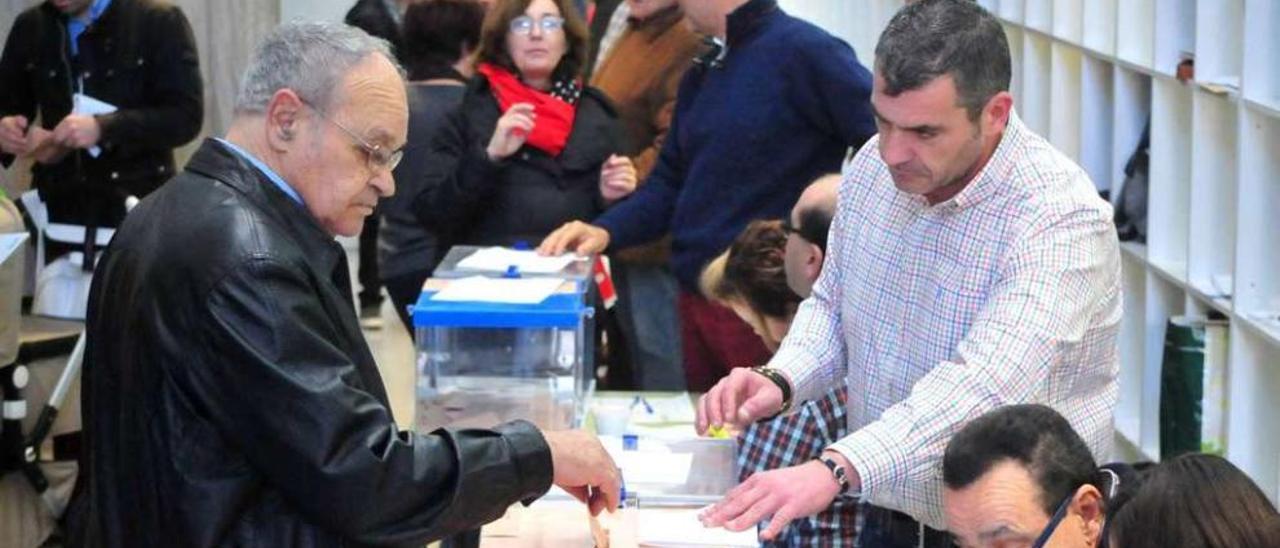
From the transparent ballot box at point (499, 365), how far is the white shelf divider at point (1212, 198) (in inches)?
54.5

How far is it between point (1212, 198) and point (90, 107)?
121 inches

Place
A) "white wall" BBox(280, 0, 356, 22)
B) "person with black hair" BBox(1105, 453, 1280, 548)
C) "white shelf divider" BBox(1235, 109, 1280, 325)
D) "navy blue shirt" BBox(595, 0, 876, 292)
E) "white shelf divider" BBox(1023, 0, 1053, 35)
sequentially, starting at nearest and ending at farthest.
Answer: "person with black hair" BBox(1105, 453, 1280, 548) < "white shelf divider" BBox(1235, 109, 1280, 325) < "navy blue shirt" BBox(595, 0, 876, 292) < "white shelf divider" BBox(1023, 0, 1053, 35) < "white wall" BBox(280, 0, 356, 22)

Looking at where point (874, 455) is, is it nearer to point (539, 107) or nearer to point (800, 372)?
point (800, 372)

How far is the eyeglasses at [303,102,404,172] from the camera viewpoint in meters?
2.35

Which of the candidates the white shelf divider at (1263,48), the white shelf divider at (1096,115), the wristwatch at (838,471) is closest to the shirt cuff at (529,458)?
the wristwatch at (838,471)

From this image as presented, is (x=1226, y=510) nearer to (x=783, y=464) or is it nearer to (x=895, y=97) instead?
(x=895, y=97)

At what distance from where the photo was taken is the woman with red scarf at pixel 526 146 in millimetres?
5121

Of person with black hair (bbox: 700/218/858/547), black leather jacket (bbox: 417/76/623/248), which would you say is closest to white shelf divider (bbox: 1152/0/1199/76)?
person with black hair (bbox: 700/218/858/547)

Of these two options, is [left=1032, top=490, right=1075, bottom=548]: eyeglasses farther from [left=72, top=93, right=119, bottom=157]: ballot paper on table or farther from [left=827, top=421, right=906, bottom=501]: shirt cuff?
[left=72, top=93, right=119, bottom=157]: ballot paper on table

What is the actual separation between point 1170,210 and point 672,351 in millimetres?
1295

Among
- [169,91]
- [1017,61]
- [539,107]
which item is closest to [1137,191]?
[1017,61]

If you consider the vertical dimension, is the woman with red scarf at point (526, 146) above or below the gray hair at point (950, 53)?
below

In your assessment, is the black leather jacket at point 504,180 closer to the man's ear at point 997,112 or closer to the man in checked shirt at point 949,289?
the man in checked shirt at point 949,289

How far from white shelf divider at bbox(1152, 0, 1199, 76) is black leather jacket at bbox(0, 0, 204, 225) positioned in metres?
2.76
